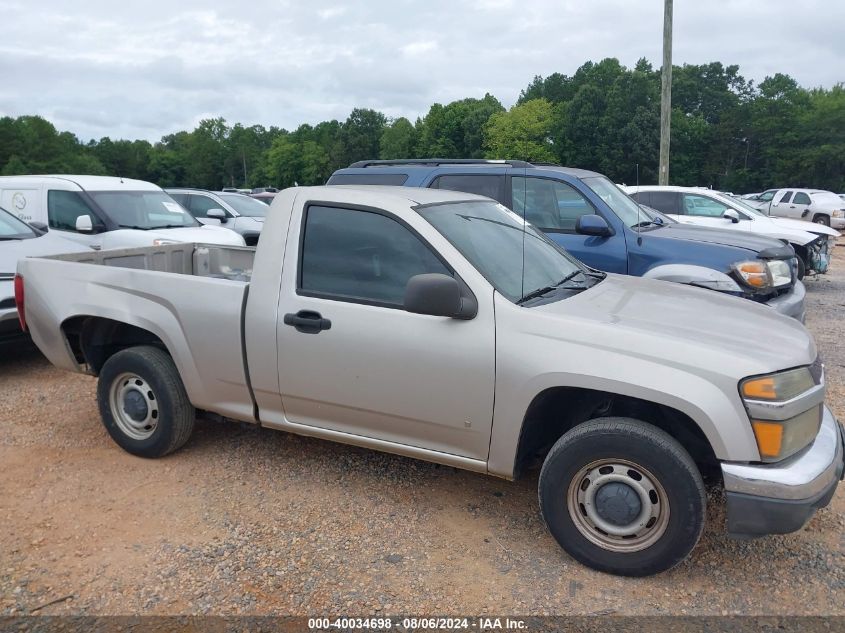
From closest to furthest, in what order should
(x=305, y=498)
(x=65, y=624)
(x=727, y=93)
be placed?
(x=65, y=624), (x=305, y=498), (x=727, y=93)

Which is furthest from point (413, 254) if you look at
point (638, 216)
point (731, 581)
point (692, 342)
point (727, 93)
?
point (727, 93)

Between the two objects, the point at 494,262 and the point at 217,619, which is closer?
the point at 217,619

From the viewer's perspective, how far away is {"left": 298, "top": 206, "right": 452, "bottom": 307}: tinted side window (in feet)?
11.8

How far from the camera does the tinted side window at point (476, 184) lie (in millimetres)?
6883

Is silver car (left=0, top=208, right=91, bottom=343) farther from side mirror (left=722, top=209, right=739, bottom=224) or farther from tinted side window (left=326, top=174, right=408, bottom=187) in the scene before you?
side mirror (left=722, top=209, right=739, bottom=224)

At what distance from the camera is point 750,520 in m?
2.87

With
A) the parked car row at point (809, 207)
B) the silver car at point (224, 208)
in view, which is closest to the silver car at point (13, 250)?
the silver car at point (224, 208)

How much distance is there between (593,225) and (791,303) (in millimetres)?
1884

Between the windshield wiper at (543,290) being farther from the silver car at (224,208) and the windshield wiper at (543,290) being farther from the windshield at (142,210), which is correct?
the silver car at (224,208)

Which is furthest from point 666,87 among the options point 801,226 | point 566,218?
point 566,218

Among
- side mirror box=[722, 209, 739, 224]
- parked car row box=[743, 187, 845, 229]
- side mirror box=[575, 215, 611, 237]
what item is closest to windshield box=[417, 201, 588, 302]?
side mirror box=[575, 215, 611, 237]

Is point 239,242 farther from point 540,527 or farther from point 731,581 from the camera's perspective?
point 731,581

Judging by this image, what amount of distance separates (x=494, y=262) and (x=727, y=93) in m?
73.0

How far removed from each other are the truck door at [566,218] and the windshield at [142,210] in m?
5.03
